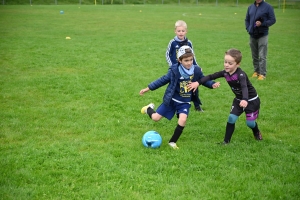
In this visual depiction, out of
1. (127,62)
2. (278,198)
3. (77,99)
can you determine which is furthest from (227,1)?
(278,198)

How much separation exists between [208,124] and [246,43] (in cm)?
1170

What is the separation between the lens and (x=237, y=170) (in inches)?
207

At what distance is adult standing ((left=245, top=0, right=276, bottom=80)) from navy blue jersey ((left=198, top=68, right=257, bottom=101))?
5004 mm

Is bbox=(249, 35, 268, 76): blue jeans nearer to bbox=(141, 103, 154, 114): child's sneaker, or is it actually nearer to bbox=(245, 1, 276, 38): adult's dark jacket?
bbox=(245, 1, 276, 38): adult's dark jacket

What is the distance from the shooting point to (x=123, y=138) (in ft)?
21.2

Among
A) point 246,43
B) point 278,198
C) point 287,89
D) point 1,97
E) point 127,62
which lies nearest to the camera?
point 278,198

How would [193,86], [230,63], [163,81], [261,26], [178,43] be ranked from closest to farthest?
1. [230,63]
2. [193,86]
3. [163,81]
4. [178,43]
5. [261,26]

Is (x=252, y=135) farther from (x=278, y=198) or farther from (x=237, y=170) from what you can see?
(x=278, y=198)

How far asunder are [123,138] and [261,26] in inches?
253

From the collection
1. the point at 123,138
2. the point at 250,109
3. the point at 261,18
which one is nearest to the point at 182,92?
the point at 250,109

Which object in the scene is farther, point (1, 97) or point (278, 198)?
point (1, 97)

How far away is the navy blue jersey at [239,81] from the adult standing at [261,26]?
16.4ft

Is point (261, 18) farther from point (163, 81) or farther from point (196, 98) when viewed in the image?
point (163, 81)

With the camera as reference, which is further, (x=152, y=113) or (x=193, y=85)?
(x=152, y=113)
